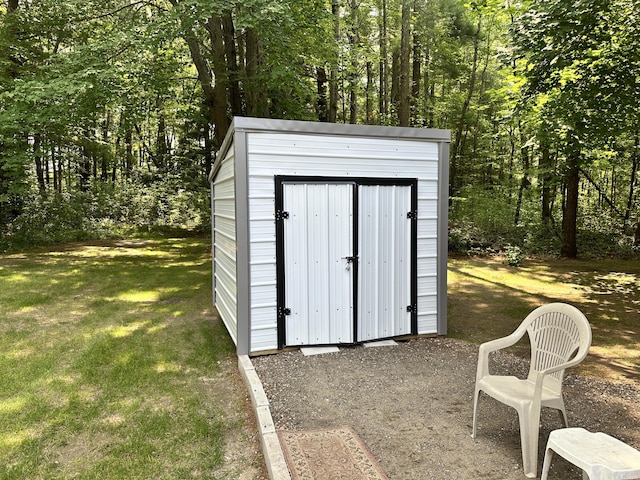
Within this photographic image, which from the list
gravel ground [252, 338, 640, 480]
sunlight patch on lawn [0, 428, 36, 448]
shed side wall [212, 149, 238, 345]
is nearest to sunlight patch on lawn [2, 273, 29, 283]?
shed side wall [212, 149, 238, 345]

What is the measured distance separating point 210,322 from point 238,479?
3.83 meters

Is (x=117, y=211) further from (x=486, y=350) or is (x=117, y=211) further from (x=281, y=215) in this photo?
(x=486, y=350)

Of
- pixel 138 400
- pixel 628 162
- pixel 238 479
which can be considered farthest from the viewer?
pixel 628 162

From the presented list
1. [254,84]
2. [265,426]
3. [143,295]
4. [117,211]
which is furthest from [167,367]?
[117,211]

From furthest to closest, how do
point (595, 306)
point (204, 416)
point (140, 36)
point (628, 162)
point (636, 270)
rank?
point (628, 162), point (636, 270), point (140, 36), point (595, 306), point (204, 416)

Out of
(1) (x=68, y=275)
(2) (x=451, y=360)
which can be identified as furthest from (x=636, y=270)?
(1) (x=68, y=275)

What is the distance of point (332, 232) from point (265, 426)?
2.23m

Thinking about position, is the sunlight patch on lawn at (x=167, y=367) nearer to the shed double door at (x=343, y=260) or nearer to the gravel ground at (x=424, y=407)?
the gravel ground at (x=424, y=407)

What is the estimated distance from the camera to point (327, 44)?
975cm

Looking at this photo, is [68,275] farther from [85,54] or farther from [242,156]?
[242,156]

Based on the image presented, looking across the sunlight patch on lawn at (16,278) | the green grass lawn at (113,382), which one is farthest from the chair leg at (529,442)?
the sunlight patch on lawn at (16,278)

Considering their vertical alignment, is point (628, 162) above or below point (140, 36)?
below

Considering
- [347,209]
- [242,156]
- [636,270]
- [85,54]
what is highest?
[85,54]

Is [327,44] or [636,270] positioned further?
[636,270]
